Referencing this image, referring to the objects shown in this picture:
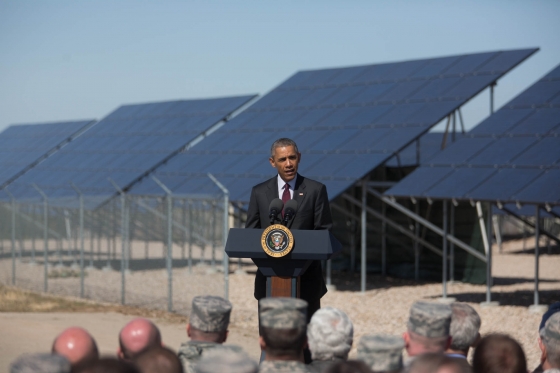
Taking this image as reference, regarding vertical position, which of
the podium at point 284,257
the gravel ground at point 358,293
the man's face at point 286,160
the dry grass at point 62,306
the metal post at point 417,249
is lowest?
the dry grass at point 62,306

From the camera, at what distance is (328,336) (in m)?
4.07

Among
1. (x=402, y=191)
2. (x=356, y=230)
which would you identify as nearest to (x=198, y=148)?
(x=356, y=230)

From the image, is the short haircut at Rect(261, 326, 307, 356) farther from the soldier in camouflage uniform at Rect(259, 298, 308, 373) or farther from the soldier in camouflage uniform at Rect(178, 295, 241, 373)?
the soldier in camouflage uniform at Rect(178, 295, 241, 373)

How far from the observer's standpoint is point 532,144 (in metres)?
14.7

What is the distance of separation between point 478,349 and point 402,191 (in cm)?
1147

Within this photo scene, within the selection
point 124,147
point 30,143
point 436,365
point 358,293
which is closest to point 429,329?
point 436,365

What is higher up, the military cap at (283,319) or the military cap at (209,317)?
the military cap at (283,319)

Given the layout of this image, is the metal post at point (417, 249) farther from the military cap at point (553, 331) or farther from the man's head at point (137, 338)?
the man's head at point (137, 338)

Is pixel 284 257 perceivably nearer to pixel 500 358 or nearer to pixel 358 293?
pixel 500 358

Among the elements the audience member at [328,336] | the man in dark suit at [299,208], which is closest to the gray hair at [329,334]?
the audience member at [328,336]

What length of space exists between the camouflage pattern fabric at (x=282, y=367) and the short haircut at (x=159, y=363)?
0.35 m

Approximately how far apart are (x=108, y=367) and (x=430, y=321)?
160 centimetres

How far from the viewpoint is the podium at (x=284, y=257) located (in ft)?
16.6

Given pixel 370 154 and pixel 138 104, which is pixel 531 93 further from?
pixel 138 104
